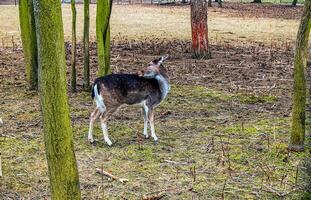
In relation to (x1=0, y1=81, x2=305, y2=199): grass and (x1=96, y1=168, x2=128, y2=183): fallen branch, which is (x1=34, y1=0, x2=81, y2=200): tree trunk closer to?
(x1=0, y1=81, x2=305, y2=199): grass

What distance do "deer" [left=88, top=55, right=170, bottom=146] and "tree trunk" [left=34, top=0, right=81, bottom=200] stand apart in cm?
284

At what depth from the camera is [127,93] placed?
6.59 metres

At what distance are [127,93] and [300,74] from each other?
2114 mm

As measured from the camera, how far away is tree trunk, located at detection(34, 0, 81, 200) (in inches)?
131

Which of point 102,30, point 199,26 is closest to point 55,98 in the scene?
point 102,30

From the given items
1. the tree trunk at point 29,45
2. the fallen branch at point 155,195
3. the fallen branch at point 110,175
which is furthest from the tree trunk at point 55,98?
the tree trunk at point 29,45

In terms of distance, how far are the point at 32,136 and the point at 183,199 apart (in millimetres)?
2767

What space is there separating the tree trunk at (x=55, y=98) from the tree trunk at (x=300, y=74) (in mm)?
2996

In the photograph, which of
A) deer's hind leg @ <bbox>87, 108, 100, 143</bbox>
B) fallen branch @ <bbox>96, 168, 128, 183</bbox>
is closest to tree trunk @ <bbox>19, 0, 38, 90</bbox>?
deer's hind leg @ <bbox>87, 108, 100, 143</bbox>

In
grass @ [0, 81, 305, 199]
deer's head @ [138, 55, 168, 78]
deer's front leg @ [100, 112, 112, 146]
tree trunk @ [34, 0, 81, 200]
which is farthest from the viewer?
deer's head @ [138, 55, 168, 78]

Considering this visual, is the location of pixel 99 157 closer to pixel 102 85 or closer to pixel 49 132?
pixel 102 85

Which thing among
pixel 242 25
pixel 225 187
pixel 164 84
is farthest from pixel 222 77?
pixel 242 25

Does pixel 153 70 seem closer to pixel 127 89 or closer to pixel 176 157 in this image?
pixel 127 89

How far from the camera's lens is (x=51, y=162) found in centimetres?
359
